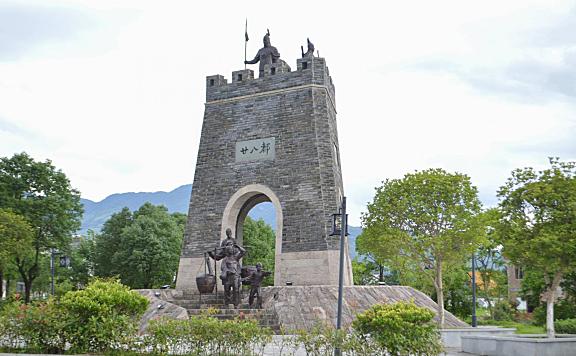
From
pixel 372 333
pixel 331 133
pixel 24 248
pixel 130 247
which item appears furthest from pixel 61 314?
pixel 130 247

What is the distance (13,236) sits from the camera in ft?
77.2

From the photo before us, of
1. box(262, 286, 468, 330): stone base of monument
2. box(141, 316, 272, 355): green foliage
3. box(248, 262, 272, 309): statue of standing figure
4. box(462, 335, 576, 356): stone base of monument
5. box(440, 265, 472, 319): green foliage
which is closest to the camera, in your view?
box(141, 316, 272, 355): green foliage

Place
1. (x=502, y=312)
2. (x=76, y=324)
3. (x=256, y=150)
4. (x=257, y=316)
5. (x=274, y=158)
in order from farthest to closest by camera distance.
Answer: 1. (x=502, y=312)
2. (x=256, y=150)
3. (x=274, y=158)
4. (x=257, y=316)
5. (x=76, y=324)

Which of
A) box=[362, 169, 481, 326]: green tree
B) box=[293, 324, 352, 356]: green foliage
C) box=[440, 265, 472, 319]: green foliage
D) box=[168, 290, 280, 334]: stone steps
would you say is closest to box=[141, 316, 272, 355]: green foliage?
box=[293, 324, 352, 356]: green foliage

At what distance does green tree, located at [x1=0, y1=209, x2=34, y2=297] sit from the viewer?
22688 mm

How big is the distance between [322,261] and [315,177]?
9.65 feet

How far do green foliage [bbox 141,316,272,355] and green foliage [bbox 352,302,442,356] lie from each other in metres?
1.79

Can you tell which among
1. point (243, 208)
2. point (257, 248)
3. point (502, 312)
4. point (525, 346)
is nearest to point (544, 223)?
point (525, 346)

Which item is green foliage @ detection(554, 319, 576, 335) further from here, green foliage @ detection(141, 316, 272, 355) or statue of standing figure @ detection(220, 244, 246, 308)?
green foliage @ detection(141, 316, 272, 355)

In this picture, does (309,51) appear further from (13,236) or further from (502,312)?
(502,312)

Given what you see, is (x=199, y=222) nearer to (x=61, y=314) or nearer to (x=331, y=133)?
(x=331, y=133)

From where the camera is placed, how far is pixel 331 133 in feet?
66.2

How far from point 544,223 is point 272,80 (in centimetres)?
1181

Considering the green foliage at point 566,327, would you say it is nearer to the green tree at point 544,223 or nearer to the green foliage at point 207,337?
the green tree at point 544,223
